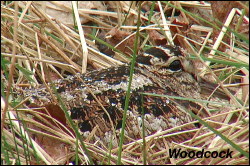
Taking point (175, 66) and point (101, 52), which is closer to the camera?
point (175, 66)

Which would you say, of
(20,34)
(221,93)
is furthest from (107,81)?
(20,34)

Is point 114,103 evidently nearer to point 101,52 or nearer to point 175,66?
point 175,66

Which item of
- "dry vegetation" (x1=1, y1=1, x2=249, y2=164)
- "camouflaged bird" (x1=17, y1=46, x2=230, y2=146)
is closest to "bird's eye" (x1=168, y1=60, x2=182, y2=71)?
"camouflaged bird" (x1=17, y1=46, x2=230, y2=146)

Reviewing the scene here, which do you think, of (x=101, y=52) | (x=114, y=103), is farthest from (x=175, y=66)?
(x=101, y=52)

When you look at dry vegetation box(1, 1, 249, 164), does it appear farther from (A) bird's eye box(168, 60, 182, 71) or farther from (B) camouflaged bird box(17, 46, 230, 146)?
(A) bird's eye box(168, 60, 182, 71)

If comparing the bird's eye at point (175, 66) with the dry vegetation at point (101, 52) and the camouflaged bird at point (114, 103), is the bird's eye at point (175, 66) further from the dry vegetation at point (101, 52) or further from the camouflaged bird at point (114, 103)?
the dry vegetation at point (101, 52)

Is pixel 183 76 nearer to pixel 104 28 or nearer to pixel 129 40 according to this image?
pixel 129 40
